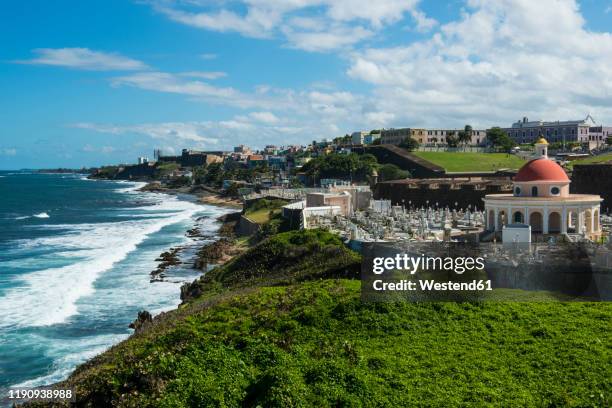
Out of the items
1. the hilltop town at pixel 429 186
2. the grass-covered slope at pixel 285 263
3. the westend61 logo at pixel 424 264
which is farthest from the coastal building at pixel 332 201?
the westend61 logo at pixel 424 264

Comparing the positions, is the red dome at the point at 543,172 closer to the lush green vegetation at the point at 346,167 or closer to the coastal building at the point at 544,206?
the coastal building at the point at 544,206

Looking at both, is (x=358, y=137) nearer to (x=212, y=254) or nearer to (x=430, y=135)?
(x=430, y=135)

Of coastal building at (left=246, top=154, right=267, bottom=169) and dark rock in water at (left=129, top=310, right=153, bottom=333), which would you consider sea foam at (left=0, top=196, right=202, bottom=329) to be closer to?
dark rock in water at (left=129, top=310, right=153, bottom=333)

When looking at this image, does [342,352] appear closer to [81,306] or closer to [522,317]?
[522,317]

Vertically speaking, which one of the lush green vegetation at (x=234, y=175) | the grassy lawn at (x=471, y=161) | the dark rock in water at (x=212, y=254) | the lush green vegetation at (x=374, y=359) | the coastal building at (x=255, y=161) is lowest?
the dark rock in water at (x=212, y=254)

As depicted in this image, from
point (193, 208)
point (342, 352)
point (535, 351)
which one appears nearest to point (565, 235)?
point (535, 351)

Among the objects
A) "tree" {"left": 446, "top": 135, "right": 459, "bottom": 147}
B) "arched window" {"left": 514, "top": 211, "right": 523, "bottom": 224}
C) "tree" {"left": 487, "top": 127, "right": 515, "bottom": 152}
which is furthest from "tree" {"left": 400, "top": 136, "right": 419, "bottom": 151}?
"arched window" {"left": 514, "top": 211, "right": 523, "bottom": 224}
